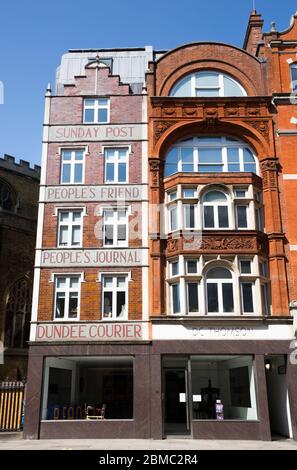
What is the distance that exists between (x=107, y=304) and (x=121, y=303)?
26.2 inches

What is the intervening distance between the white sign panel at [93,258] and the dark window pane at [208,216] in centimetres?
335

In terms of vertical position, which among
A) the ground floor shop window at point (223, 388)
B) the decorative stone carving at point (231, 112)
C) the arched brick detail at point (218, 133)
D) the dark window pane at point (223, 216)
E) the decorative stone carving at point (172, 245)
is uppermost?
the decorative stone carving at point (231, 112)

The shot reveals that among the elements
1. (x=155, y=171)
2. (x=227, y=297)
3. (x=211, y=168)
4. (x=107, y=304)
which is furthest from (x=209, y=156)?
(x=107, y=304)

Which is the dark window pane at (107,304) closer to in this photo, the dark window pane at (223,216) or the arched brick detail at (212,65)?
the dark window pane at (223,216)

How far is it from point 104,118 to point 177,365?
44.0ft

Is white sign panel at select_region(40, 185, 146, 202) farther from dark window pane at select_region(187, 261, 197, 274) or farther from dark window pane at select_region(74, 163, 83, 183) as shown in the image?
dark window pane at select_region(187, 261, 197, 274)

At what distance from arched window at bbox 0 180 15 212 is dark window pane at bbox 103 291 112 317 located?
21696 millimetres

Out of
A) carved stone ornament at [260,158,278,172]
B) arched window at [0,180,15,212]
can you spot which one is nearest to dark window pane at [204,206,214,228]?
carved stone ornament at [260,158,278,172]

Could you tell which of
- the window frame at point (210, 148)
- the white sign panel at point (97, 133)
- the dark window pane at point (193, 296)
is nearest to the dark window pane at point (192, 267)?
the dark window pane at point (193, 296)

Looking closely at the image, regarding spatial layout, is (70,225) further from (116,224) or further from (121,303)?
(121,303)

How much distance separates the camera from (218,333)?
21.8m

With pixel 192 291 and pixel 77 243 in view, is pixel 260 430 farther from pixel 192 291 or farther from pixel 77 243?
pixel 77 243

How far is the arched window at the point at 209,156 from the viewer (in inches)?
972
